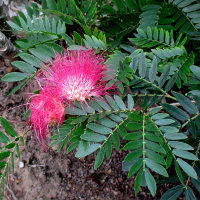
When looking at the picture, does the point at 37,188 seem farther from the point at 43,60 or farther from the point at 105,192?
the point at 43,60

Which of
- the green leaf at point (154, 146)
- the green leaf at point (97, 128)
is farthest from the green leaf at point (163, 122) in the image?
the green leaf at point (97, 128)

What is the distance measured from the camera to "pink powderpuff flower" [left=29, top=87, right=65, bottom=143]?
3.57 ft

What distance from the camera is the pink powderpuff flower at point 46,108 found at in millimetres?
1089

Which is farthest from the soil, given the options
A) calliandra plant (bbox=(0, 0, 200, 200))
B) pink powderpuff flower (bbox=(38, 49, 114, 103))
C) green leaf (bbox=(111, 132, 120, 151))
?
green leaf (bbox=(111, 132, 120, 151))

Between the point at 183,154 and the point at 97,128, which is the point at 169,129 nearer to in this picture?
the point at 183,154

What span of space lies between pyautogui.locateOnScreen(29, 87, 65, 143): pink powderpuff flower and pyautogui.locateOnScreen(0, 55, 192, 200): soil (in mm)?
515

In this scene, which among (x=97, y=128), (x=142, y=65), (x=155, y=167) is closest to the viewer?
(x=155, y=167)

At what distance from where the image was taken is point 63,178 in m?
1.59

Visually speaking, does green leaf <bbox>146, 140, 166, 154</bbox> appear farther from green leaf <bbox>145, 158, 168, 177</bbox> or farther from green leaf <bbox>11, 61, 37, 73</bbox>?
green leaf <bbox>11, 61, 37, 73</bbox>

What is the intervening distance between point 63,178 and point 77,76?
0.78 meters

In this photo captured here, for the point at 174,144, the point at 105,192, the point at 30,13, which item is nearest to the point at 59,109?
the point at 174,144

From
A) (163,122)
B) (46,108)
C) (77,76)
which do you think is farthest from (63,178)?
(163,122)

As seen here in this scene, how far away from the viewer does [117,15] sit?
4.95 ft

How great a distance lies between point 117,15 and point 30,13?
520 millimetres
